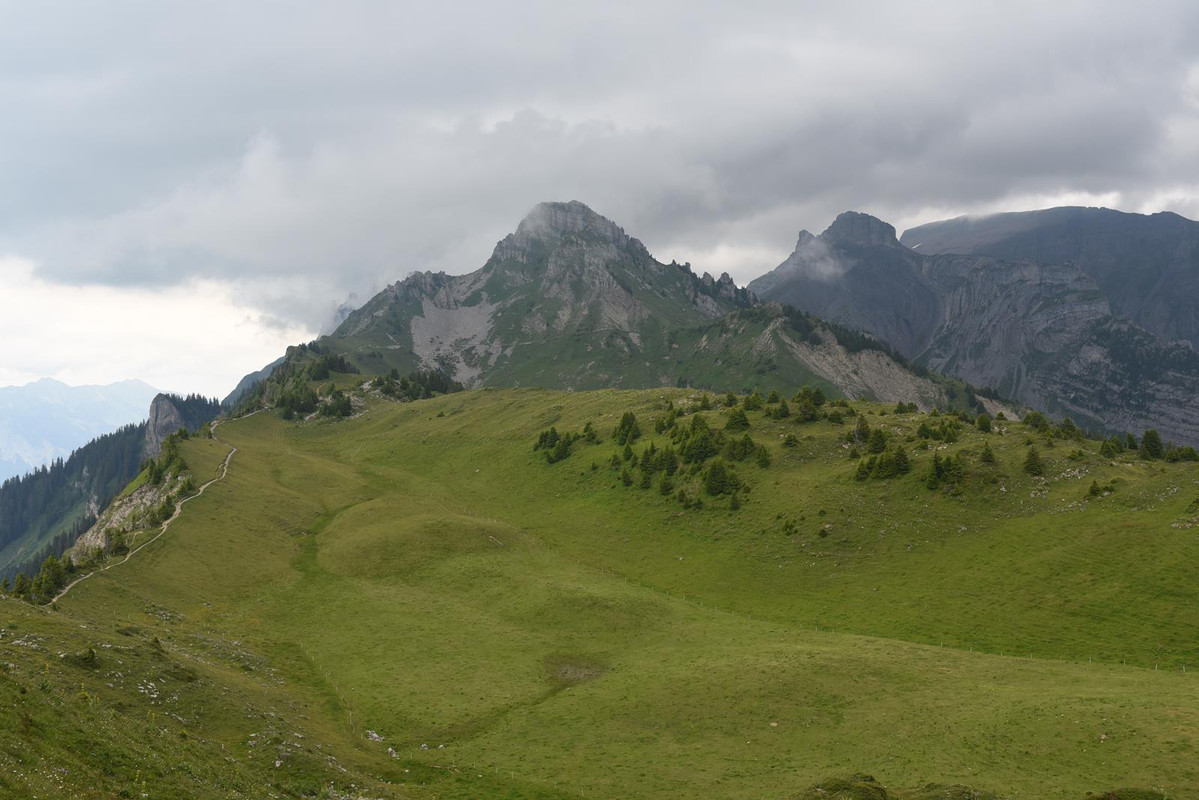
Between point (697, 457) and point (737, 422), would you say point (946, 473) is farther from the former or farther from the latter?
point (737, 422)

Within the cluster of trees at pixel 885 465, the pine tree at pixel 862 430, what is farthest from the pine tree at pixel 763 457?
the cluster of trees at pixel 885 465

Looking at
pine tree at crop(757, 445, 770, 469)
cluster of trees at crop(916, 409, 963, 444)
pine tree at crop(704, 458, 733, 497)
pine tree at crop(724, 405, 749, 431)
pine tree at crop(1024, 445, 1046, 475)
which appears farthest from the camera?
pine tree at crop(724, 405, 749, 431)

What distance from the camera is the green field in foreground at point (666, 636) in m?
41.5

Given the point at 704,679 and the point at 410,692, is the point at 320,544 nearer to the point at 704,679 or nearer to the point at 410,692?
the point at 410,692

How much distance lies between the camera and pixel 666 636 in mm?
70688

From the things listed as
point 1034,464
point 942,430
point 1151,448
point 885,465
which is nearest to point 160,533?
point 885,465

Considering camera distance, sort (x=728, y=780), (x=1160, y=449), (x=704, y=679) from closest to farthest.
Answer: (x=728, y=780) → (x=704, y=679) → (x=1160, y=449)

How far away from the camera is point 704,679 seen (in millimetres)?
57000

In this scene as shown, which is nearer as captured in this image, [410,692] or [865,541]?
[410,692]

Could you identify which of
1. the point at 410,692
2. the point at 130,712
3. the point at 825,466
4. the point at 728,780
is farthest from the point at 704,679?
the point at 825,466

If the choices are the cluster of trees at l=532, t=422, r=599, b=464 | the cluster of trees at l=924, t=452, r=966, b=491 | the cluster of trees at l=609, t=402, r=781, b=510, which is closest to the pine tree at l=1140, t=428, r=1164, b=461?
the cluster of trees at l=924, t=452, r=966, b=491

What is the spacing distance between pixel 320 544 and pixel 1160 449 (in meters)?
116

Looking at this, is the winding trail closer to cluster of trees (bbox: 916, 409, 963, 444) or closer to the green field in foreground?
the green field in foreground

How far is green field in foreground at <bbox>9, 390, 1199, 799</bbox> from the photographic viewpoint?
41531mm
